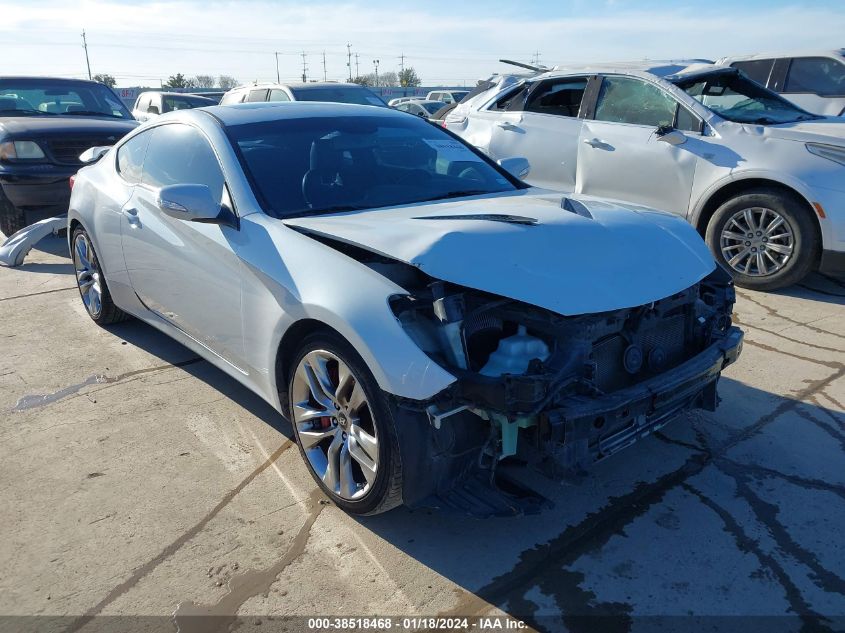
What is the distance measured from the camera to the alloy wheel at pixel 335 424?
8.78 ft

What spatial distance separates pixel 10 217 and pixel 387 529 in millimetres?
6756

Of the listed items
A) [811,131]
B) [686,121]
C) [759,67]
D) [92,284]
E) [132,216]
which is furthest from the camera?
[759,67]

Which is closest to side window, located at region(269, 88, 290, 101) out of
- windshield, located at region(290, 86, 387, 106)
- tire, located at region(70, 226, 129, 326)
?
windshield, located at region(290, 86, 387, 106)

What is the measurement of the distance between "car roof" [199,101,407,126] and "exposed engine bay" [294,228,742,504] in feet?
4.27

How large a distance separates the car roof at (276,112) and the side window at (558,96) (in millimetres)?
3216

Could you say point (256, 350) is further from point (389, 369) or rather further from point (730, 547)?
point (730, 547)

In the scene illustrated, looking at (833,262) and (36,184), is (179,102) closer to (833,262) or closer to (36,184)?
(36,184)

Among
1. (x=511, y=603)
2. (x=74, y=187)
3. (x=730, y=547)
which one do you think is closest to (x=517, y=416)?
(x=511, y=603)

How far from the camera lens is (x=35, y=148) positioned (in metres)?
7.45

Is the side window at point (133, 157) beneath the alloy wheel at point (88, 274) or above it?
above

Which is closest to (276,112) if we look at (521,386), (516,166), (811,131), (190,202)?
(190,202)

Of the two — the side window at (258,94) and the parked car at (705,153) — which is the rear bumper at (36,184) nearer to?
the side window at (258,94)

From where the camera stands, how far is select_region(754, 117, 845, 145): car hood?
5.46 meters

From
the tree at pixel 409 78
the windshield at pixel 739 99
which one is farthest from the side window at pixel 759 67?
the tree at pixel 409 78
